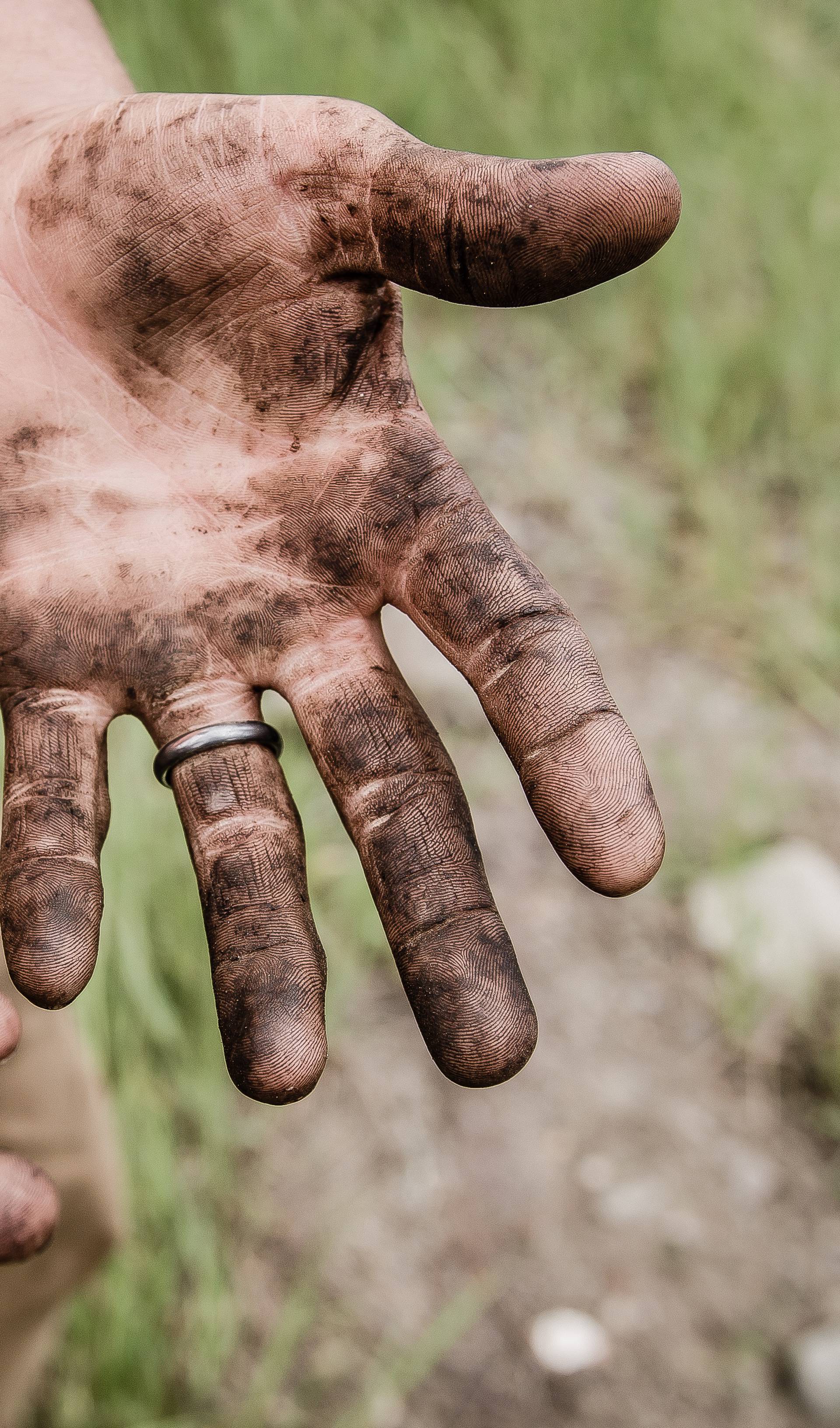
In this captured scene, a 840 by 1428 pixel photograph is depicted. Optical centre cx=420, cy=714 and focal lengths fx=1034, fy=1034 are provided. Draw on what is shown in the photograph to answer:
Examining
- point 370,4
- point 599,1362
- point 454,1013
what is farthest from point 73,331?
point 370,4

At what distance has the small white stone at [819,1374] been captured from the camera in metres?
1.21

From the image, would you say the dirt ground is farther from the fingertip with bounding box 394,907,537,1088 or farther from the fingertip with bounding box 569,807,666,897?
the fingertip with bounding box 569,807,666,897

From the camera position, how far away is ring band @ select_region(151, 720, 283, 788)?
0.95 metres

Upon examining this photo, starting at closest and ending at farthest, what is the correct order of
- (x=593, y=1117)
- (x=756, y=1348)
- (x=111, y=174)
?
1. (x=111, y=174)
2. (x=756, y=1348)
3. (x=593, y=1117)

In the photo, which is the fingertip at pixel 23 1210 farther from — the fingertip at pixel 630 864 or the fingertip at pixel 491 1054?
the fingertip at pixel 630 864

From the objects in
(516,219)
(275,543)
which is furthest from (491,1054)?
(516,219)

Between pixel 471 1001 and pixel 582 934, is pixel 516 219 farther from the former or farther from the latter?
pixel 582 934

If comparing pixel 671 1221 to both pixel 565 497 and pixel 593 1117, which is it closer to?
pixel 593 1117

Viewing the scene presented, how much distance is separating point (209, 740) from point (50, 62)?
0.77m

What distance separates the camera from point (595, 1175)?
1.45m

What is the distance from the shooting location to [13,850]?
0.87 metres

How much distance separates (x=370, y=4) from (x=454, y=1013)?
2459 mm

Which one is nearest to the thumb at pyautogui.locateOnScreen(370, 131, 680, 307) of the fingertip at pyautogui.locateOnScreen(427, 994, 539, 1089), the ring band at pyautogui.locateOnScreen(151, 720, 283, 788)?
the ring band at pyautogui.locateOnScreen(151, 720, 283, 788)

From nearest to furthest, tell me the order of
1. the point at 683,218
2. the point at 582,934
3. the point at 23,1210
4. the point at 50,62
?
the point at 23,1210, the point at 50,62, the point at 582,934, the point at 683,218
